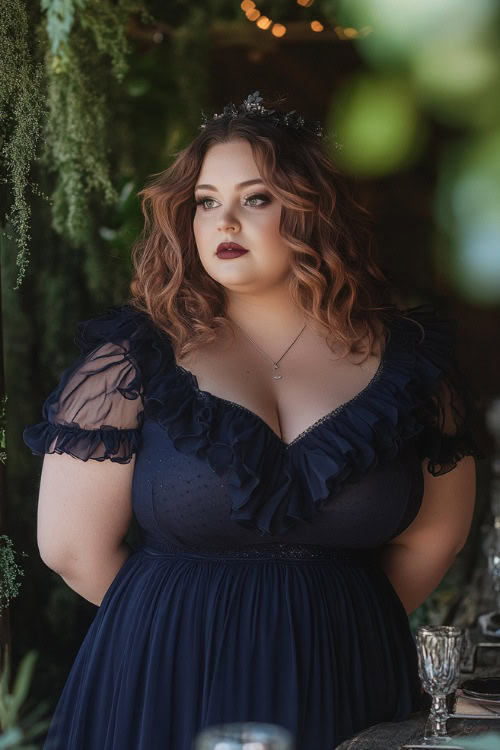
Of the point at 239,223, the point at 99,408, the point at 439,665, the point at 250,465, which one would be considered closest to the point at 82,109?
the point at 239,223

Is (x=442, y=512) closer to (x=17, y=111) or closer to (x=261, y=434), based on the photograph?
(x=261, y=434)

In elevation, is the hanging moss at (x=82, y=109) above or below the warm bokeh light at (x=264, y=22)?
below

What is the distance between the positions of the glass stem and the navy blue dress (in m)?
0.20

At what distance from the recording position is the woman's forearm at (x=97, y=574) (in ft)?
6.68

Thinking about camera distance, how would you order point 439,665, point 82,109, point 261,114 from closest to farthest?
point 439,665 → point 261,114 → point 82,109

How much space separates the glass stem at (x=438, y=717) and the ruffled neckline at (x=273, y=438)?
37 cm

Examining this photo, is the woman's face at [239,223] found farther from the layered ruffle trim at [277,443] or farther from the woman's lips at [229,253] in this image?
the layered ruffle trim at [277,443]

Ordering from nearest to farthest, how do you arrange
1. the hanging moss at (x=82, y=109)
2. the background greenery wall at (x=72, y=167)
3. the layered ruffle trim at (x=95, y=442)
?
the background greenery wall at (x=72, y=167)
the layered ruffle trim at (x=95, y=442)
the hanging moss at (x=82, y=109)

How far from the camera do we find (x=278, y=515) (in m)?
1.82

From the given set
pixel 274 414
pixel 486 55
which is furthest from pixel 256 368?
pixel 486 55

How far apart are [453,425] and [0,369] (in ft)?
3.01

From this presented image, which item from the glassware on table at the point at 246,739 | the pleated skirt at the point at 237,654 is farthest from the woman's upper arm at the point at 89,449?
the glassware on table at the point at 246,739

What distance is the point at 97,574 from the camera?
2.05 m

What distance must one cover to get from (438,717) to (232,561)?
45cm
